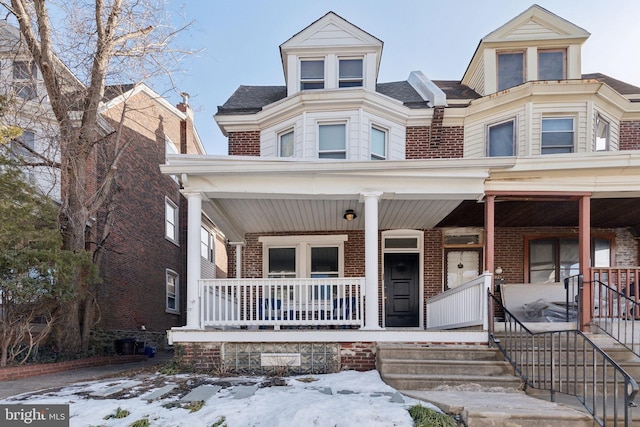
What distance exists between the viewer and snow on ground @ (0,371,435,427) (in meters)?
3.95

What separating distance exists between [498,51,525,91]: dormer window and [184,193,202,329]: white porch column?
25.3 ft

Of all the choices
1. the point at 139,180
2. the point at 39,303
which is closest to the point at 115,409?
the point at 39,303

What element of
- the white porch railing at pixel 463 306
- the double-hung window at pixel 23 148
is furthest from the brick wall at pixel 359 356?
the double-hung window at pixel 23 148

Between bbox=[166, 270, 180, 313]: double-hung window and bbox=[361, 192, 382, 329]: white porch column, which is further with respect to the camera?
bbox=[166, 270, 180, 313]: double-hung window

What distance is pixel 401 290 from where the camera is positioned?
397 inches

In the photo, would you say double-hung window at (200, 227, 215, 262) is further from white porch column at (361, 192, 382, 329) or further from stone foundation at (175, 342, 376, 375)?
white porch column at (361, 192, 382, 329)

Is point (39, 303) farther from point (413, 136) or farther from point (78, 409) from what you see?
point (413, 136)

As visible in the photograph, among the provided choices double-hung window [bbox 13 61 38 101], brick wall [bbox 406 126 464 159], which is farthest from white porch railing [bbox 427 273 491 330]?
double-hung window [bbox 13 61 38 101]

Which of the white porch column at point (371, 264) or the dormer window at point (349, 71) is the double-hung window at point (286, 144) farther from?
the white porch column at point (371, 264)

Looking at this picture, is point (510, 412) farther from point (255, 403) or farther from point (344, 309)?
point (344, 309)

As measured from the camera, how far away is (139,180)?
13.1 meters

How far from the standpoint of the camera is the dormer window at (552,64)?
9883mm

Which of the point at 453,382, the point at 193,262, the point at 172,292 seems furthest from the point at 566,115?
the point at 172,292

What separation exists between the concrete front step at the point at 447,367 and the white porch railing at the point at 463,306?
855 millimetres
